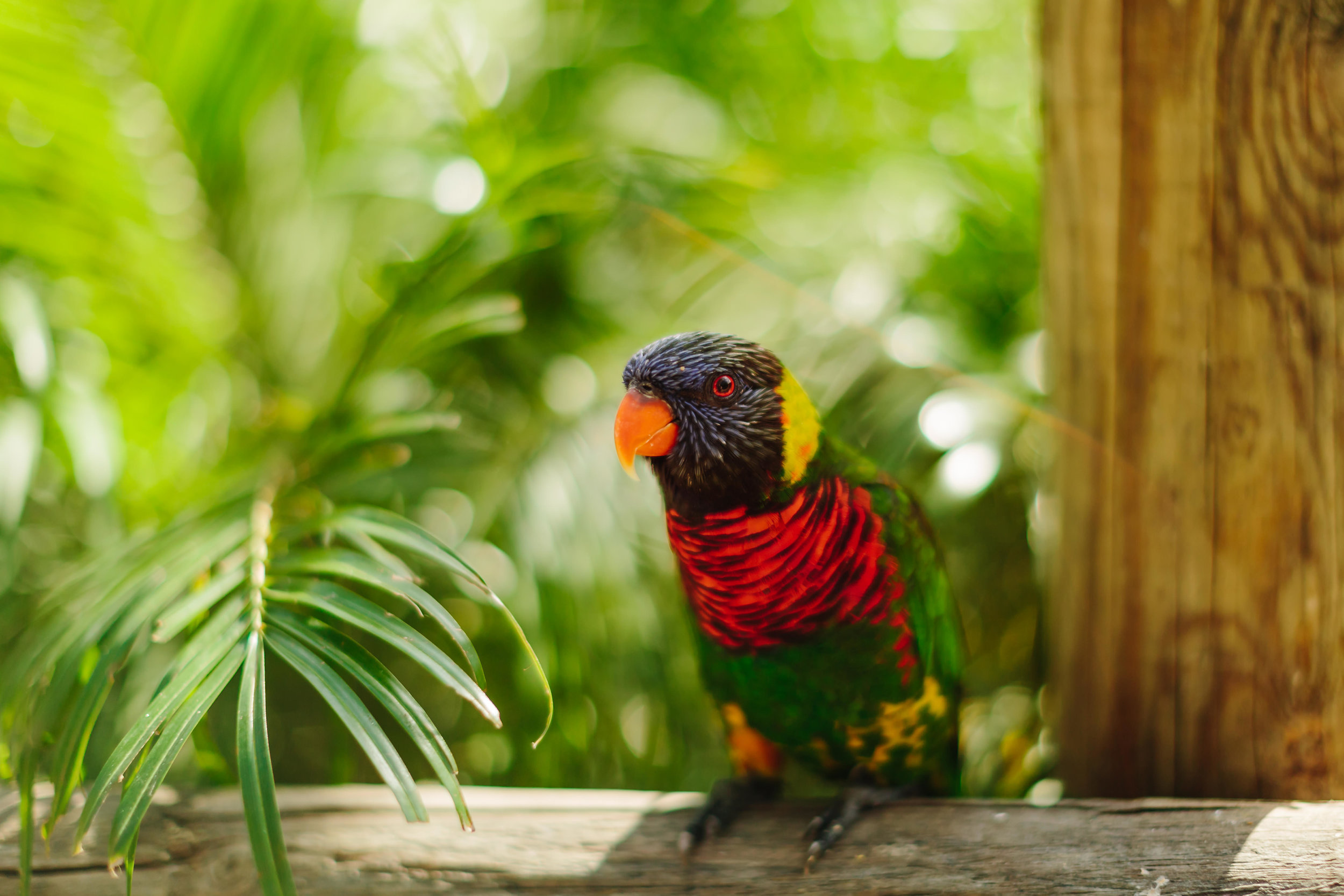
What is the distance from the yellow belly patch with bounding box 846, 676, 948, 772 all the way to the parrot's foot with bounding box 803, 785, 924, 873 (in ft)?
0.15

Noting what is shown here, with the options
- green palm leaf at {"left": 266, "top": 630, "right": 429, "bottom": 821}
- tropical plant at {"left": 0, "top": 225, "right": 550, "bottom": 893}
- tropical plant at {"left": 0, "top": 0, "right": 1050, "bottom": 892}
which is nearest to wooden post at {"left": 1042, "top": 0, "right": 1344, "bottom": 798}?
tropical plant at {"left": 0, "top": 0, "right": 1050, "bottom": 892}

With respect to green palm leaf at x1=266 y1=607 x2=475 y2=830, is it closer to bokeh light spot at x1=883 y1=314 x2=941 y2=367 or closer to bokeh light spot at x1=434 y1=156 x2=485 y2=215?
bokeh light spot at x1=434 y1=156 x2=485 y2=215

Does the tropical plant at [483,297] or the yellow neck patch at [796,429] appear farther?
the tropical plant at [483,297]

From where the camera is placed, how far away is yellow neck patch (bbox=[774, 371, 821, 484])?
1155mm

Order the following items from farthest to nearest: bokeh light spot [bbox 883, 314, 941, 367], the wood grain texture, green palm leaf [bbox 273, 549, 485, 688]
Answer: bokeh light spot [bbox 883, 314, 941, 367], the wood grain texture, green palm leaf [bbox 273, 549, 485, 688]

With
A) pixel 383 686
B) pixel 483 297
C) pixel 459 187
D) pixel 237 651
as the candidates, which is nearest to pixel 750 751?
pixel 383 686

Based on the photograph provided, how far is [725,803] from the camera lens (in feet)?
4.48

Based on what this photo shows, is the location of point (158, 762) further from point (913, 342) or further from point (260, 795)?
point (913, 342)

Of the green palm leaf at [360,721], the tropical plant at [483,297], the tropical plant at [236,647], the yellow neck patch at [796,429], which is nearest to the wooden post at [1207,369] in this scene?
the tropical plant at [483,297]

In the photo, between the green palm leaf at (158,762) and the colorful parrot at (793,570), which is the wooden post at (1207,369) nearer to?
the colorful parrot at (793,570)

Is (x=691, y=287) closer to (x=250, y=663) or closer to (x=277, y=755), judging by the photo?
(x=250, y=663)

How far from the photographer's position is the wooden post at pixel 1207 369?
1.19 m

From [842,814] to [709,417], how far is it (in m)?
0.71

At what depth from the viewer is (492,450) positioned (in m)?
1.82
